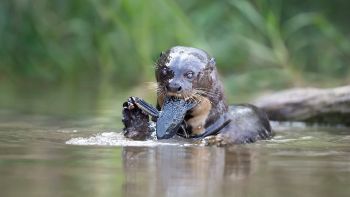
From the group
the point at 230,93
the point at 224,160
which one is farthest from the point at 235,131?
the point at 230,93

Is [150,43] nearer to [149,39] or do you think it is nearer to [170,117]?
[149,39]

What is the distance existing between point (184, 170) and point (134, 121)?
1308mm

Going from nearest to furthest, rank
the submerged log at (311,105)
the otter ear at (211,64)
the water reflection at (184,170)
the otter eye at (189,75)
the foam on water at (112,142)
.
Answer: the water reflection at (184,170) → the foam on water at (112,142) → the otter eye at (189,75) → the otter ear at (211,64) → the submerged log at (311,105)

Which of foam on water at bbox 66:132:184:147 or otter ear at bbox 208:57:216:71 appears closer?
foam on water at bbox 66:132:184:147

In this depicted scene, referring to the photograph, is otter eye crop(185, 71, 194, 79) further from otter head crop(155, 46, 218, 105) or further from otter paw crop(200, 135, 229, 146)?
otter paw crop(200, 135, 229, 146)

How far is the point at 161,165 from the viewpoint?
159 inches

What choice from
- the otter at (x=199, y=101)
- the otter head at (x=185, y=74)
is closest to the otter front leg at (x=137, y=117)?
the otter at (x=199, y=101)

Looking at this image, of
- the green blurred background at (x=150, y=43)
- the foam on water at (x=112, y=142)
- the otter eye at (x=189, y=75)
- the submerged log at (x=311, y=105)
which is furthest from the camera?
the green blurred background at (x=150, y=43)

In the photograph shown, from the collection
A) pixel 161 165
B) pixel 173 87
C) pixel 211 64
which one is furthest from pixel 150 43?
pixel 161 165

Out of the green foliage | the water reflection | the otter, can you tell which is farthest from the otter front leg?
the green foliage

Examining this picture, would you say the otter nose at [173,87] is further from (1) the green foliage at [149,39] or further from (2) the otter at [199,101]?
(1) the green foliage at [149,39]

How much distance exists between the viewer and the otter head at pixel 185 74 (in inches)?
202

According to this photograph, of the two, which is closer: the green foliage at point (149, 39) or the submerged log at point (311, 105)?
the submerged log at point (311, 105)

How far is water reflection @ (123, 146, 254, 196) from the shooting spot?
3.35 m
